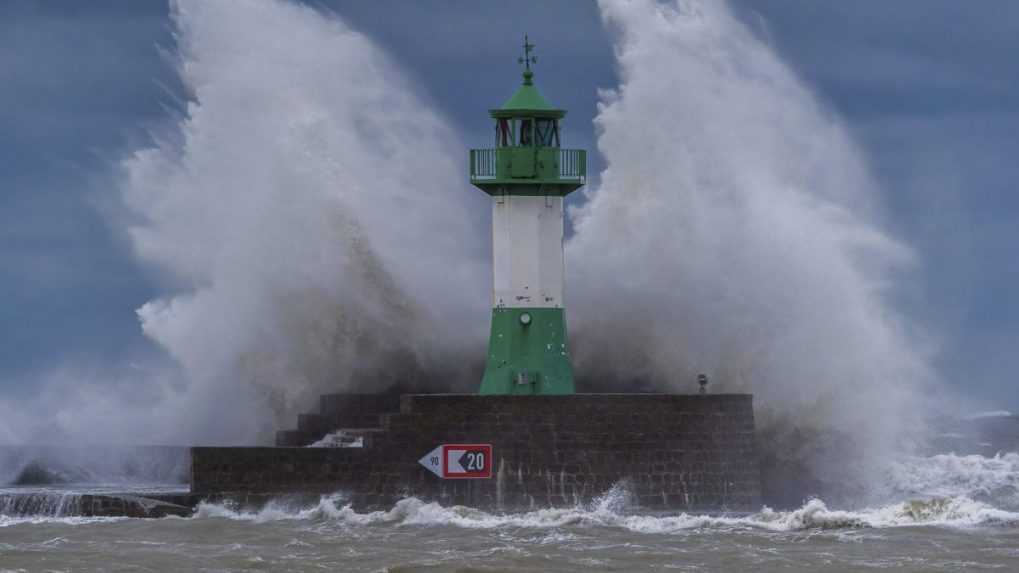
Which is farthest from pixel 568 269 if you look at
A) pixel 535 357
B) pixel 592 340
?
pixel 535 357

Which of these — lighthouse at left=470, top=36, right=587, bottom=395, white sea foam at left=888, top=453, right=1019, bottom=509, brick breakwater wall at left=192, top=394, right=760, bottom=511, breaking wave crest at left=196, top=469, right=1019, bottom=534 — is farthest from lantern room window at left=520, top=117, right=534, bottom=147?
white sea foam at left=888, top=453, right=1019, bottom=509

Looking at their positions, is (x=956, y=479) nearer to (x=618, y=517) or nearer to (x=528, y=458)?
(x=618, y=517)

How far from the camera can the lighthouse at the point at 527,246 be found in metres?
27.7

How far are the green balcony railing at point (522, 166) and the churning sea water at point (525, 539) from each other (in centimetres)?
387

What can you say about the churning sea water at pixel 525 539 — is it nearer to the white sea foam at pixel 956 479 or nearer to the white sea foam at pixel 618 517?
the white sea foam at pixel 618 517

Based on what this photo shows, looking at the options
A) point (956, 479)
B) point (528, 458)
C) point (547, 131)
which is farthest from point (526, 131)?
point (956, 479)

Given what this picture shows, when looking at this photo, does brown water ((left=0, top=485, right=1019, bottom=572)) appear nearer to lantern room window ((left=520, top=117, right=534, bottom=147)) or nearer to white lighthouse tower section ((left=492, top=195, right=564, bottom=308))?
white lighthouse tower section ((left=492, top=195, right=564, bottom=308))

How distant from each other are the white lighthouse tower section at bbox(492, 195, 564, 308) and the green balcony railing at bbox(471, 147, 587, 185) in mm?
275

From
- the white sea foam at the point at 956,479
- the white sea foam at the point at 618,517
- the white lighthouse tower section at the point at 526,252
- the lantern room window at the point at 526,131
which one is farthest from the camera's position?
the white sea foam at the point at 956,479

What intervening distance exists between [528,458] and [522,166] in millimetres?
3584

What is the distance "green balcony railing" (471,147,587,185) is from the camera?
90.8ft

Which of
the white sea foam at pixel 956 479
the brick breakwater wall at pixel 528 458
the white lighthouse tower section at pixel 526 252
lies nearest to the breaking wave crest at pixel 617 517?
the brick breakwater wall at pixel 528 458

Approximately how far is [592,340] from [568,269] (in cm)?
96

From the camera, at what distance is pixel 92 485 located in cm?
2997
